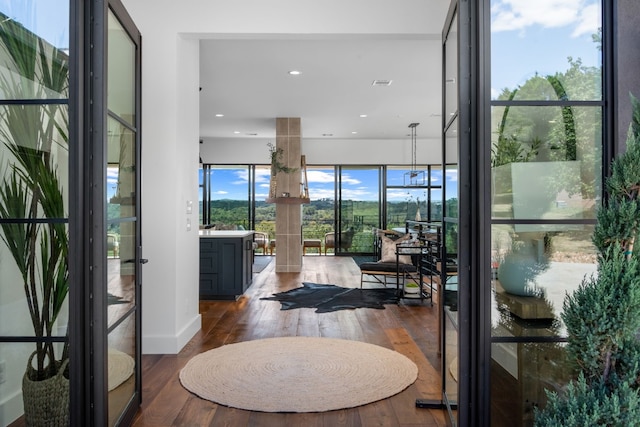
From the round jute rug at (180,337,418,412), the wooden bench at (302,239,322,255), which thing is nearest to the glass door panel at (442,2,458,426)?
the round jute rug at (180,337,418,412)

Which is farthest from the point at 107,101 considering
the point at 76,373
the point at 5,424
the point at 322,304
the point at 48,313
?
the point at 322,304

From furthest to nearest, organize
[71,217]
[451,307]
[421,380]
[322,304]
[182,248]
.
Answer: [322,304] < [182,248] < [421,380] < [451,307] < [71,217]

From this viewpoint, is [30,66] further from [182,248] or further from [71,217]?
[182,248]

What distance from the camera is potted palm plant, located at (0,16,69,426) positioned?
1.97 m

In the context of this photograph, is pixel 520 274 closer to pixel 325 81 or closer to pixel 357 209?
pixel 325 81

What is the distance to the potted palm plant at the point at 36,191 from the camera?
1971mm

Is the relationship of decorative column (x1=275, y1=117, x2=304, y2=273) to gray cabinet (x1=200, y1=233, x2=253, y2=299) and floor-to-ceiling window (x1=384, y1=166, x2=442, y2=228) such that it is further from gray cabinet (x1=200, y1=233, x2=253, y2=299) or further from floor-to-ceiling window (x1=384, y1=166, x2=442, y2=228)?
floor-to-ceiling window (x1=384, y1=166, x2=442, y2=228)

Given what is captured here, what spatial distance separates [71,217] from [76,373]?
25.6 inches

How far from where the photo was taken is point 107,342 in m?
2.13

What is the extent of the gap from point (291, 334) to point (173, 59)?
2584 millimetres

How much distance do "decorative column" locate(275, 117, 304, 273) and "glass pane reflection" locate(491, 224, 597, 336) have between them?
6.57 m

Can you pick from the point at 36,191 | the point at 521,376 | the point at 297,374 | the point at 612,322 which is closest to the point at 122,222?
the point at 36,191

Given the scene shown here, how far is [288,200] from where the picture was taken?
8.46m

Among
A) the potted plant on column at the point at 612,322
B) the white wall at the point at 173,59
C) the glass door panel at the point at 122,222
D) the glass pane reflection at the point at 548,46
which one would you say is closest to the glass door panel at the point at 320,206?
the white wall at the point at 173,59
